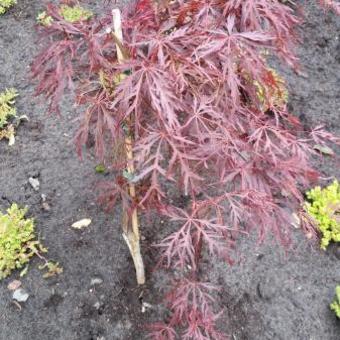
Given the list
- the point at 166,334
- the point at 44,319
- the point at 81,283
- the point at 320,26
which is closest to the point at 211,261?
the point at 166,334

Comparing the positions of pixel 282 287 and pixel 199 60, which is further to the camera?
pixel 282 287

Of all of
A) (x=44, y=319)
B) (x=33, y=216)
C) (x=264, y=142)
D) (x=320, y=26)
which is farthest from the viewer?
(x=320, y=26)

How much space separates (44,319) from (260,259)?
4.35 ft

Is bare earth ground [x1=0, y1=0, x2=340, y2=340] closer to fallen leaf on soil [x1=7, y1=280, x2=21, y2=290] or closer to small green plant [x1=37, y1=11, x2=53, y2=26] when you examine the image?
fallen leaf on soil [x1=7, y1=280, x2=21, y2=290]

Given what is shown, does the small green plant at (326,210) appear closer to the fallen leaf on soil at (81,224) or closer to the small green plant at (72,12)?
the fallen leaf on soil at (81,224)

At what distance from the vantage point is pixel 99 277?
98.4 inches

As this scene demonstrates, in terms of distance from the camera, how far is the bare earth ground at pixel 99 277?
235cm

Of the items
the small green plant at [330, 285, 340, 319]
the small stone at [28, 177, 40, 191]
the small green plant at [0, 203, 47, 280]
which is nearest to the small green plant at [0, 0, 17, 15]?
the small stone at [28, 177, 40, 191]

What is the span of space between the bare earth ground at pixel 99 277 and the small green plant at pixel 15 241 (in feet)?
0.22

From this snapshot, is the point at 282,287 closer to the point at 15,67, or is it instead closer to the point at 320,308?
the point at 320,308

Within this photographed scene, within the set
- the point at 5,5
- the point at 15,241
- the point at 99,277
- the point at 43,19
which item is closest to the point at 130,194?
the point at 99,277

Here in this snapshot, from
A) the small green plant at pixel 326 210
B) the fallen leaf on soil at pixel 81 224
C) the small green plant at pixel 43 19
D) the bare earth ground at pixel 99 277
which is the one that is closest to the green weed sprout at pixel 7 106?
the bare earth ground at pixel 99 277

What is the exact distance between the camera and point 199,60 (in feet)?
4.88

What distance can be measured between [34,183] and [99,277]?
0.90 m
